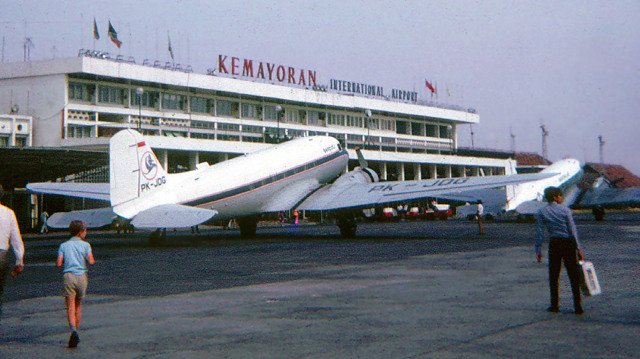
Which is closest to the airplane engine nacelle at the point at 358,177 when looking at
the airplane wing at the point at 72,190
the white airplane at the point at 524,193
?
the white airplane at the point at 524,193

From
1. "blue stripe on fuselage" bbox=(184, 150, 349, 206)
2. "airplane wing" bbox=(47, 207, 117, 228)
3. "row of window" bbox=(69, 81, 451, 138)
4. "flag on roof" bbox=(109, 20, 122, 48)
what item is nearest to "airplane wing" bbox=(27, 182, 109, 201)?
"airplane wing" bbox=(47, 207, 117, 228)

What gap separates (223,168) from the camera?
30.7 meters

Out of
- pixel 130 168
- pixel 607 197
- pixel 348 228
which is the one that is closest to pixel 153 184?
pixel 130 168

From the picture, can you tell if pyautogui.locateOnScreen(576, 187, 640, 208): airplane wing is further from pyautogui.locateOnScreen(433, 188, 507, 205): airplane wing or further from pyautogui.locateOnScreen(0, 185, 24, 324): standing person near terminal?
pyautogui.locateOnScreen(0, 185, 24, 324): standing person near terminal

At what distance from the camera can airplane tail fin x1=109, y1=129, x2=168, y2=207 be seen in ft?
88.0

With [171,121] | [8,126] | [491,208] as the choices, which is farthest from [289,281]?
[171,121]

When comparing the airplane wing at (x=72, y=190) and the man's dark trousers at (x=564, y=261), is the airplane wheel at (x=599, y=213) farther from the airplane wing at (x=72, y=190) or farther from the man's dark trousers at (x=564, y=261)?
the man's dark trousers at (x=564, y=261)

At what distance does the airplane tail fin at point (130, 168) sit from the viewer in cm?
2681

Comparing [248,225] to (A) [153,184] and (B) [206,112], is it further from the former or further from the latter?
(B) [206,112]

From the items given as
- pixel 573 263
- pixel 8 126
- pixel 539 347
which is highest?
pixel 8 126

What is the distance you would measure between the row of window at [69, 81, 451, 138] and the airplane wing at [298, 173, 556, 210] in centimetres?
3412

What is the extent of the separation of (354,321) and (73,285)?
444 centimetres

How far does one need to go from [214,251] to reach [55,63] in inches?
2166

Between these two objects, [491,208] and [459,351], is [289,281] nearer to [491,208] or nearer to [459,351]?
[459,351]
